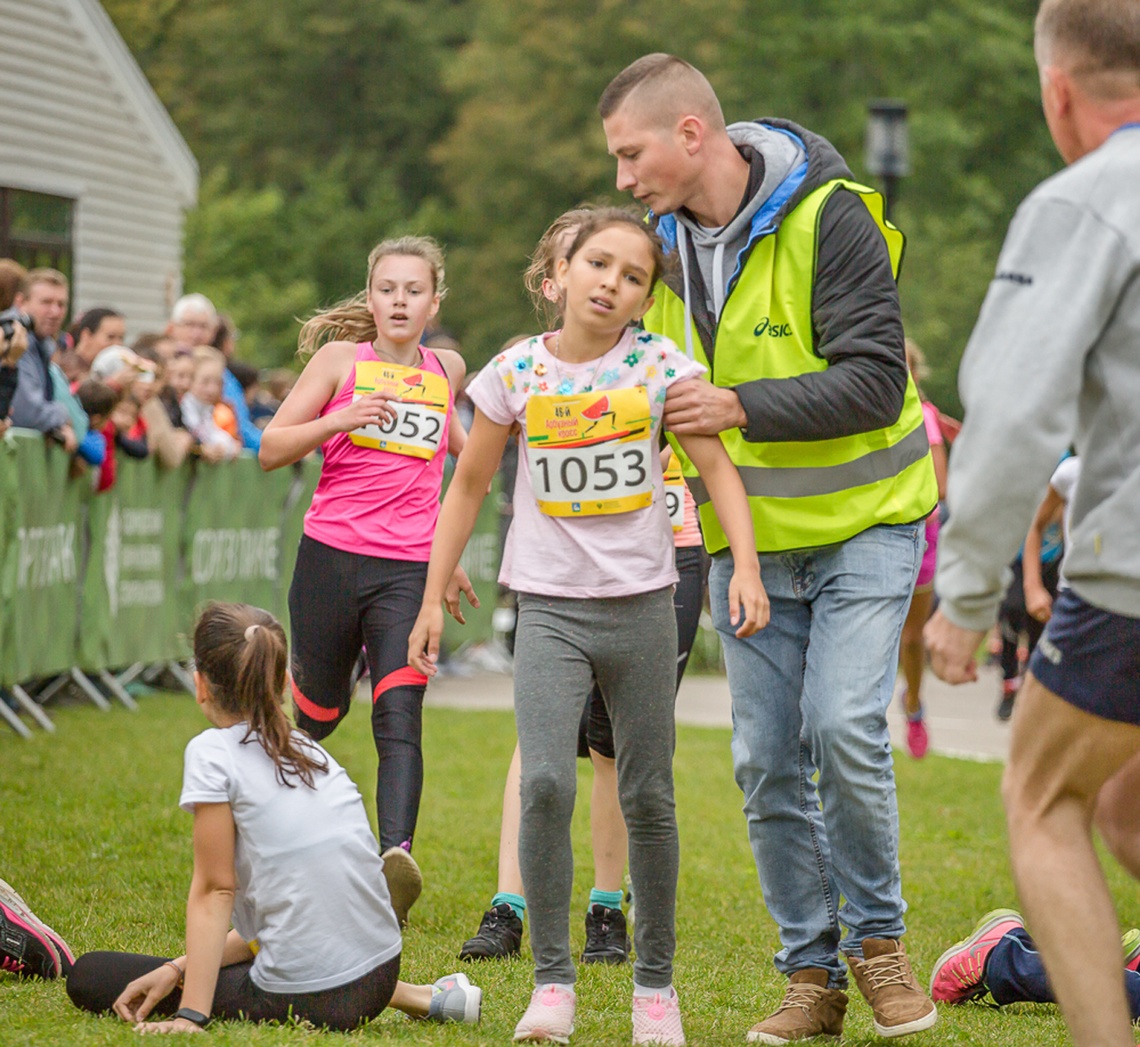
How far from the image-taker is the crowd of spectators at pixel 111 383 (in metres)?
9.30

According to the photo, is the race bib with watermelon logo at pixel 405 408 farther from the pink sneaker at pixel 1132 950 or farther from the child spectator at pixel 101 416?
the child spectator at pixel 101 416

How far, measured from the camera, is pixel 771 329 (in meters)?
4.32

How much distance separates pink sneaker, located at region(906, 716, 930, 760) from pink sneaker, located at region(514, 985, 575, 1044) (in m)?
7.20

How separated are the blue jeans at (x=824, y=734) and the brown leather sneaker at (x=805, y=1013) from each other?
0.04 metres

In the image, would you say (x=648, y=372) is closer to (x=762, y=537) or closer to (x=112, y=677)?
(x=762, y=537)

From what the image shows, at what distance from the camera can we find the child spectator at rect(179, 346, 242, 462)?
11.7m

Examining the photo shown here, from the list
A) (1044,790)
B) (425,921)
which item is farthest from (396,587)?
(1044,790)

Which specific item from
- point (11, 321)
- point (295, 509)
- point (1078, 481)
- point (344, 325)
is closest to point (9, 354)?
point (11, 321)

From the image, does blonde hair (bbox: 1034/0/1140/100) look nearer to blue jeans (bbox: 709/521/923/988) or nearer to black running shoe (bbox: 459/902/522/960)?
blue jeans (bbox: 709/521/923/988)

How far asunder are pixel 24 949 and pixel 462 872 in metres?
2.47

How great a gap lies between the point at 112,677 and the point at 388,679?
620 cm

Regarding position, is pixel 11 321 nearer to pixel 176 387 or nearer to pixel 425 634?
pixel 176 387

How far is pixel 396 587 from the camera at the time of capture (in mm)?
5754

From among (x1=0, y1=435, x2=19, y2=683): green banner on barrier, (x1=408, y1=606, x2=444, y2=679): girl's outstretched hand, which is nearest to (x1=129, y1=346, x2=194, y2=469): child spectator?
(x1=0, y1=435, x2=19, y2=683): green banner on barrier
